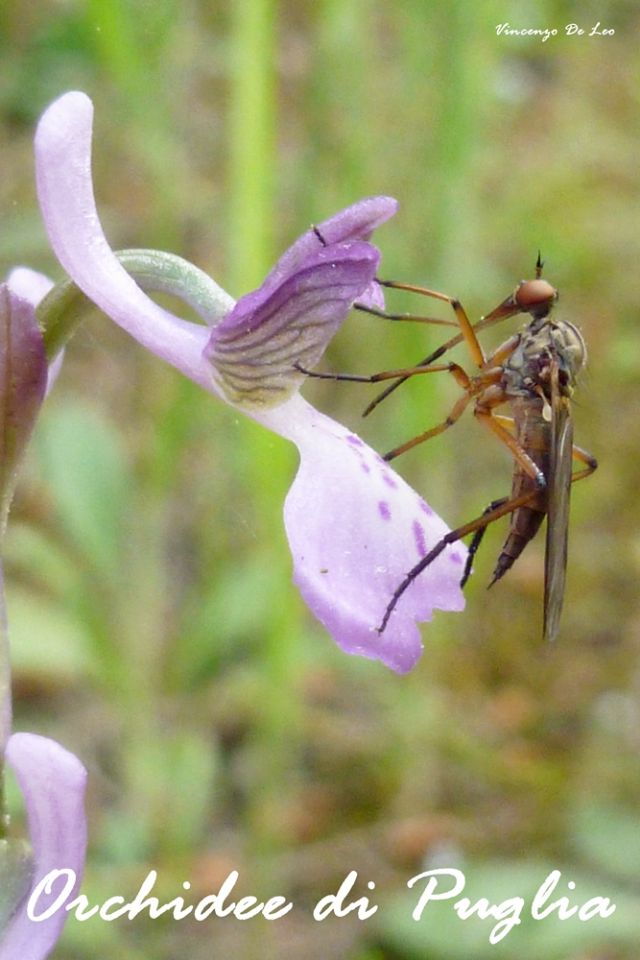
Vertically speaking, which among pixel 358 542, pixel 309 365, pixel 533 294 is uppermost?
pixel 533 294

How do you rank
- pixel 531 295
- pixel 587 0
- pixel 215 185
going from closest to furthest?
pixel 531 295 → pixel 587 0 → pixel 215 185

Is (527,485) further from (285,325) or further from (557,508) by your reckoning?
(285,325)

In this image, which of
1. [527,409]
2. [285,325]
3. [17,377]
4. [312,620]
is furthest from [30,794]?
[312,620]

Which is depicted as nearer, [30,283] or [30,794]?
[30,794]

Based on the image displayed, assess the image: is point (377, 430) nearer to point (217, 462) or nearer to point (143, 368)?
point (217, 462)

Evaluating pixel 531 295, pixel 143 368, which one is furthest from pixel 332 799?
pixel 531 295

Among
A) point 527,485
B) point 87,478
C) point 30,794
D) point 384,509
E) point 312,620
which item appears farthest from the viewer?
point 312,620

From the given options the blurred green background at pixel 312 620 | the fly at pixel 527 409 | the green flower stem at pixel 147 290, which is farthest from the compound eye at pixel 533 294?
the blurred green background at pixel 312 620

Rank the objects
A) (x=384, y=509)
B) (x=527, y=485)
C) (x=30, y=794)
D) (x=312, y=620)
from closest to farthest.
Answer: (x=30, y=794) → (x=384, y=509) → (x=527, y=485) → (x=312, y=620)
